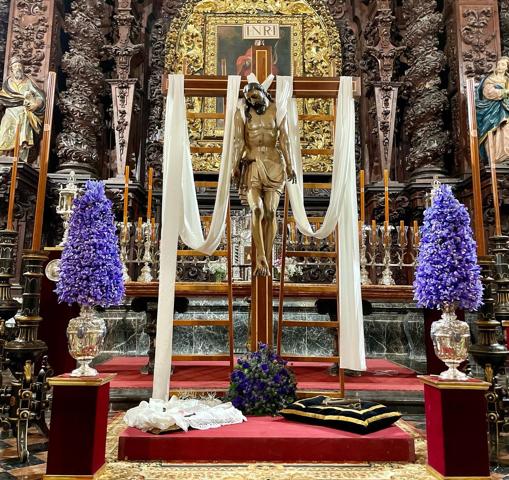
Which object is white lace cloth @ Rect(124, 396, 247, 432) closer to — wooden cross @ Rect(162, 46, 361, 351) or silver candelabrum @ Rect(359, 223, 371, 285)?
wooden cross @ Rect(162, 46, 361, 351)

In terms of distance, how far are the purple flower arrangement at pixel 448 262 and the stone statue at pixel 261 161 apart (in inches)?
60.5

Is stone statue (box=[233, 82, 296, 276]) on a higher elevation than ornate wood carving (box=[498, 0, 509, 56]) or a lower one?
lower

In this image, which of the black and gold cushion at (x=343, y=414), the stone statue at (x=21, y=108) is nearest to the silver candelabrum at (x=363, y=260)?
the black and gold cushion at (x=343, y=414)

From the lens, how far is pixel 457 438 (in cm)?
274

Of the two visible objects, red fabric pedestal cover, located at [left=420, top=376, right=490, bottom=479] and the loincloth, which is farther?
the loincloth

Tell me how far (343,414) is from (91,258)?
1893 mm

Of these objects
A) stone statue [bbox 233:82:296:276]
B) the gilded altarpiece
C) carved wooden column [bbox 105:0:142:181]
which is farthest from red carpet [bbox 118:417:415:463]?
the gilded altarpiece

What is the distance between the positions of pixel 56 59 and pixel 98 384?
298 inches

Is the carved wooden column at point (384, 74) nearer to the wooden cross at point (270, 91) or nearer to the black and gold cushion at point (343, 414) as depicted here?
the wooden cross at point (270, 91)

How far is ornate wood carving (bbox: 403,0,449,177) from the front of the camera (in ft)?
27.1

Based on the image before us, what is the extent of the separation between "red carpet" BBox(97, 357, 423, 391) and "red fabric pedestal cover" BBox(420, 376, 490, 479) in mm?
1685

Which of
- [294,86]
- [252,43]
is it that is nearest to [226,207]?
[294,86]

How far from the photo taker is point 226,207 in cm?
420

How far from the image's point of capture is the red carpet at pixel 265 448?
3.05 m
